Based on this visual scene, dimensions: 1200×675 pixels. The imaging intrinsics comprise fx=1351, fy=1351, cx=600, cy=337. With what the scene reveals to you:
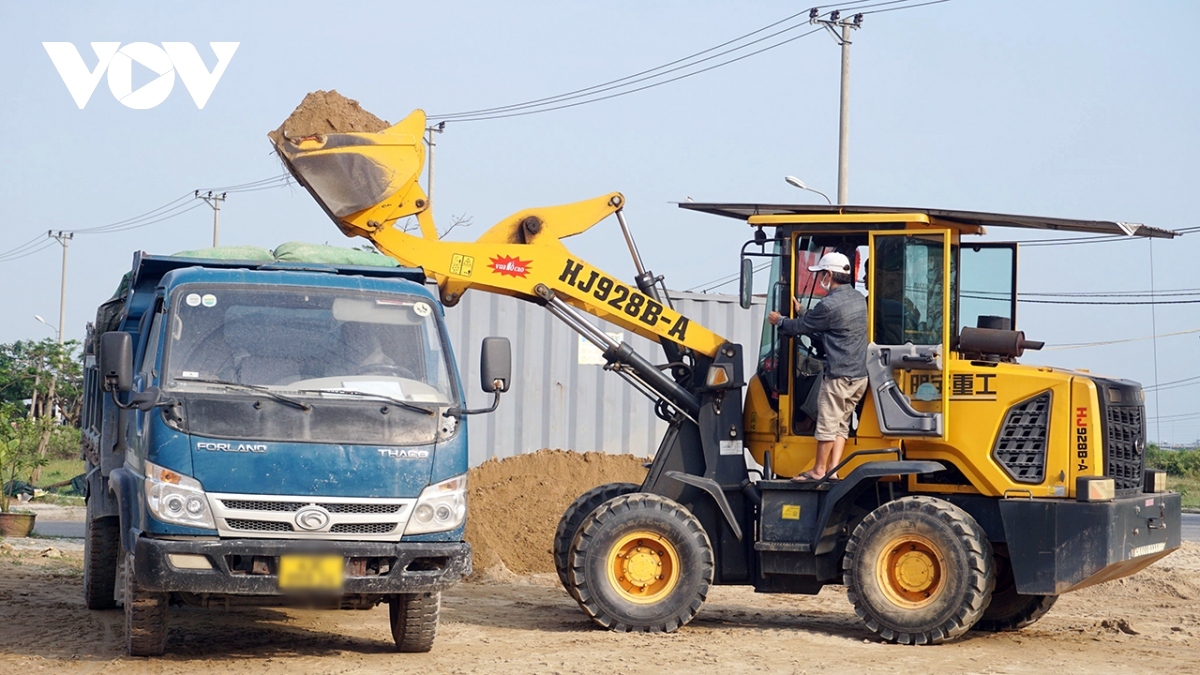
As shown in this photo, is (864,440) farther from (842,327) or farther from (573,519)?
(573,519)

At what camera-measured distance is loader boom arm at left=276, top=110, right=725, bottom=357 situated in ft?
30.2

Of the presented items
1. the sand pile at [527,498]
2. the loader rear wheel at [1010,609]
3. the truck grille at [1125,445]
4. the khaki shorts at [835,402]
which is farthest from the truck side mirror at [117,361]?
the truck grille at [1125,445]

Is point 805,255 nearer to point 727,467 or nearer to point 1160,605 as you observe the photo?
point 727,467

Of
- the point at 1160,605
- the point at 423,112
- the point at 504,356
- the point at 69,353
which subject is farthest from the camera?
the point at 69,353

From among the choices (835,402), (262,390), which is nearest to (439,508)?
(262,390)

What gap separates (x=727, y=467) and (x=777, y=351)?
3.00 ft

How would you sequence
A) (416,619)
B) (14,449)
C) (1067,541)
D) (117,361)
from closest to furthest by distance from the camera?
(117,361) < (416,619) < (1067,541) < (14,449)

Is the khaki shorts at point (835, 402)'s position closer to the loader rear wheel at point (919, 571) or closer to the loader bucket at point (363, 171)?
the loader rear wheel at point (919, 571)

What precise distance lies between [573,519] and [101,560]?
339 centimetres

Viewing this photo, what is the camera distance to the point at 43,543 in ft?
50.3

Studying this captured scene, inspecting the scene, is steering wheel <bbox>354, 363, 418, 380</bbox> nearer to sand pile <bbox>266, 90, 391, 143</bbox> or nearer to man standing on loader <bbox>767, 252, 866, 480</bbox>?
sand pile <bbox>266, 90, 391, 143</bbox>

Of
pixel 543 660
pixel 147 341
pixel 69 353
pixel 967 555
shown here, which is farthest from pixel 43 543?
pixel 69 353

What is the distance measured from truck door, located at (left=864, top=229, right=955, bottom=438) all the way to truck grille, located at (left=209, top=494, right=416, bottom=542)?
142 inches

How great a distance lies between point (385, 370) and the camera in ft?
25.5
